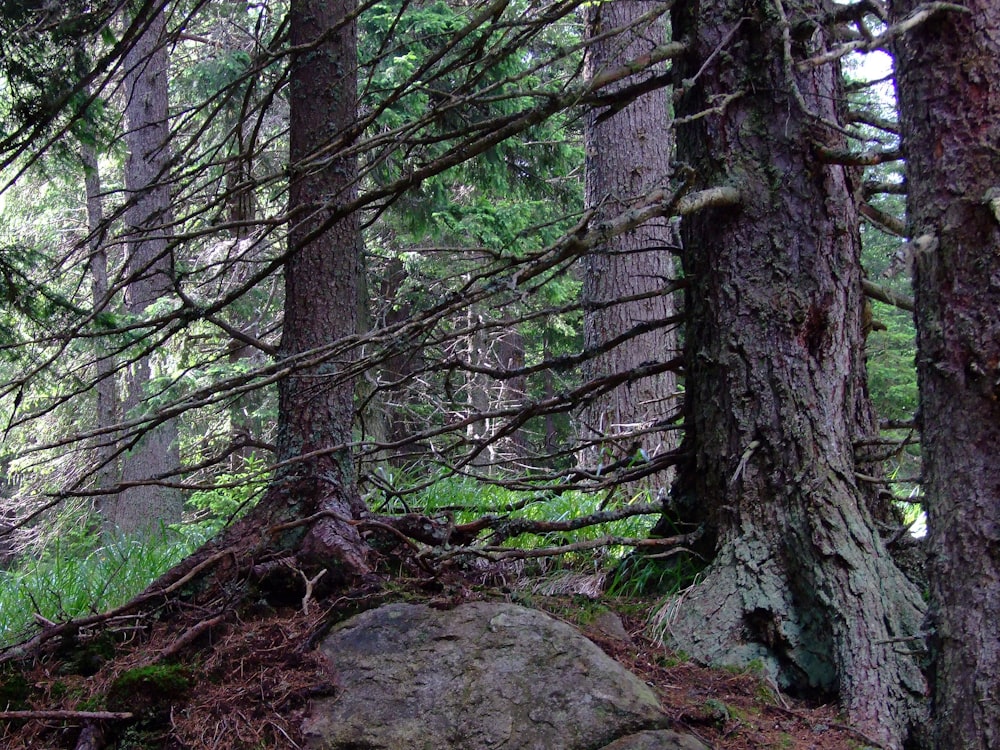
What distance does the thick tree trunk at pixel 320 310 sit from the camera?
369 centimetres

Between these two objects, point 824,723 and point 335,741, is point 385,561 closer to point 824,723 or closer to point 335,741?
point 335,741

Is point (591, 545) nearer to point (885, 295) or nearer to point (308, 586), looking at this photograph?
point (308, 586)

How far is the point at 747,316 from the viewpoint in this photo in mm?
3471

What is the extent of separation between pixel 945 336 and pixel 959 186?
1.51 ft

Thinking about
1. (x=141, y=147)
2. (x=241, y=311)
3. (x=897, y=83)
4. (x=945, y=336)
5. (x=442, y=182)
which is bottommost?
(x=945, y=336)

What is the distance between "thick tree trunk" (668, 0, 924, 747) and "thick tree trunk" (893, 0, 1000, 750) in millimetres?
672

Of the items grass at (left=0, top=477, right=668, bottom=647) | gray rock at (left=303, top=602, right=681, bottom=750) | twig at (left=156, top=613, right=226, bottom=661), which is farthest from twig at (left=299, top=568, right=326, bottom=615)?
grass at (left=0, top=477, right=668, bottom=647)

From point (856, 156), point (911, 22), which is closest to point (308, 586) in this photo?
point (856, 156)

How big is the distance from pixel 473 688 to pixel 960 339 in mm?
2013

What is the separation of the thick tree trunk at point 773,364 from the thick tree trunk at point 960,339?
0.67m

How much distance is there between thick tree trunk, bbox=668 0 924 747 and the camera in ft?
10.6

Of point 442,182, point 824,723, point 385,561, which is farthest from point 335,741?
point 442,182

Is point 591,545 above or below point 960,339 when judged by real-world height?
below

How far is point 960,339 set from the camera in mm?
2402
